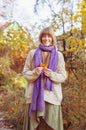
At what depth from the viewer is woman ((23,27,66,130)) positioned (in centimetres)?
177

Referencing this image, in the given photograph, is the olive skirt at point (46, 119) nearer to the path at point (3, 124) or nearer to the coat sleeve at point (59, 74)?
the coat sleeve at point (59, 74)

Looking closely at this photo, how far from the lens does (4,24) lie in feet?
10.0

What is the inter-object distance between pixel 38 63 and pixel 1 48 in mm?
1384

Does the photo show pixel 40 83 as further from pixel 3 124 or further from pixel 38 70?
pixel 3 124

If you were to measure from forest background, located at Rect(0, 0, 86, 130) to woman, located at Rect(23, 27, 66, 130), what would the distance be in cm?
71

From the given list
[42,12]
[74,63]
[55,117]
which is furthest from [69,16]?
[55,117]

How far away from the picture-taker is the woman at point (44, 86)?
5.80 ft

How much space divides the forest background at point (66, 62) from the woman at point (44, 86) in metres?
0.71

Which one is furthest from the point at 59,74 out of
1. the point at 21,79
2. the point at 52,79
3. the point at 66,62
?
the point at 21,79

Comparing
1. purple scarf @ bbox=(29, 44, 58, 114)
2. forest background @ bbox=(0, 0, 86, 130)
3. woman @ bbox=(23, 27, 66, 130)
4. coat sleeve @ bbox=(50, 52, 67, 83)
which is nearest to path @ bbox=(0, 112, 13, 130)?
forest background @ bbox=(0, 0, 86, 130)

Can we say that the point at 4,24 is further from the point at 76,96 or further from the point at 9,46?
the point at 76,96

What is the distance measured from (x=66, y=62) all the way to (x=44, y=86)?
1078 mm

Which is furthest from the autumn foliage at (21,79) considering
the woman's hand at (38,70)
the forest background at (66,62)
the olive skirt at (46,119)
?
the woman's hand at (38,70)

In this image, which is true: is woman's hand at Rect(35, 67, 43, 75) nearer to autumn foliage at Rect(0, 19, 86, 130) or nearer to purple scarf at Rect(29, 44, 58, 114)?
purple scarf at Rect(29, 44, 58, 114)
